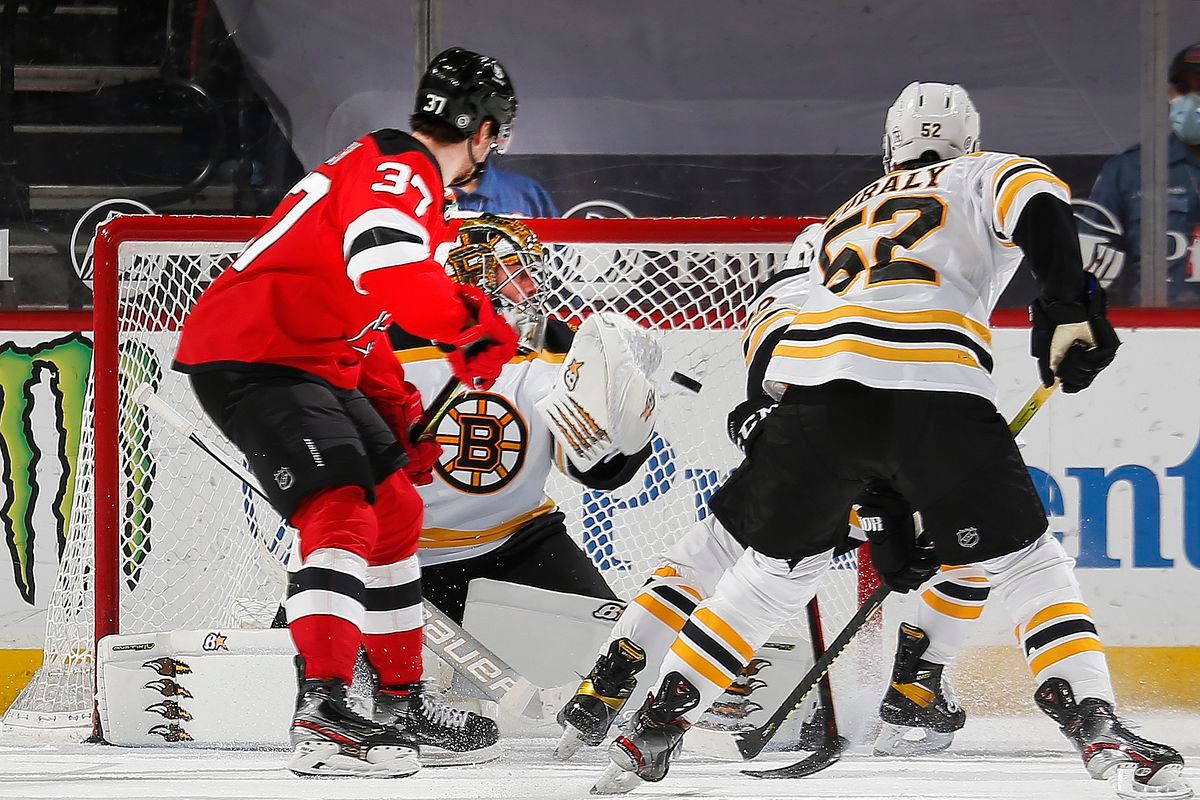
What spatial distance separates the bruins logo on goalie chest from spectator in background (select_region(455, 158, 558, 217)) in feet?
3.15

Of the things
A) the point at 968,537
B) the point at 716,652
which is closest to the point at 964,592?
the point at 968,537

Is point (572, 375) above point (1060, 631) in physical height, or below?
above

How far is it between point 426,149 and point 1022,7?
89.7 inches

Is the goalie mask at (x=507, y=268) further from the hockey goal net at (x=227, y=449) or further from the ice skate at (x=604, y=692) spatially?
the ice skate at (x=604, y=692)

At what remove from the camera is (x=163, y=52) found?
3.48 meters

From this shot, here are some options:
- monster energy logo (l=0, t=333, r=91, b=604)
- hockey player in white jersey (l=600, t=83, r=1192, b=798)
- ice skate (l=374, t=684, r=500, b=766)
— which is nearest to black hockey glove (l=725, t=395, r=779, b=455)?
hockey player in white jersey (l=600, t=83, r=1192, b=798)

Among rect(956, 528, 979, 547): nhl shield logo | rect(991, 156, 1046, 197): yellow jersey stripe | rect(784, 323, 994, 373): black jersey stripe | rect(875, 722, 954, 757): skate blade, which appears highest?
rect(991, 156, 1046, 197): yellow jersey stripe

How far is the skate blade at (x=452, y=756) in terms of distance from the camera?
216 centimetres

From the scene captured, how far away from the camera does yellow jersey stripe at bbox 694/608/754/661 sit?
1.90 meters

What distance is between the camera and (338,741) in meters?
1.73

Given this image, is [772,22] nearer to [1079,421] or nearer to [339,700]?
[1079,421]

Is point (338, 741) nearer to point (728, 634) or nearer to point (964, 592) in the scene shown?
point (728, 634)

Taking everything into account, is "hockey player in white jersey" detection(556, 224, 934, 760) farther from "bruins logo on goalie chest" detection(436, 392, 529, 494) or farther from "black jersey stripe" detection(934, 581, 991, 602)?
"bruins logo on goalie chest" detection(436, 392, 529, 494)

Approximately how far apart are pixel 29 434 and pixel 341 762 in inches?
65.2
